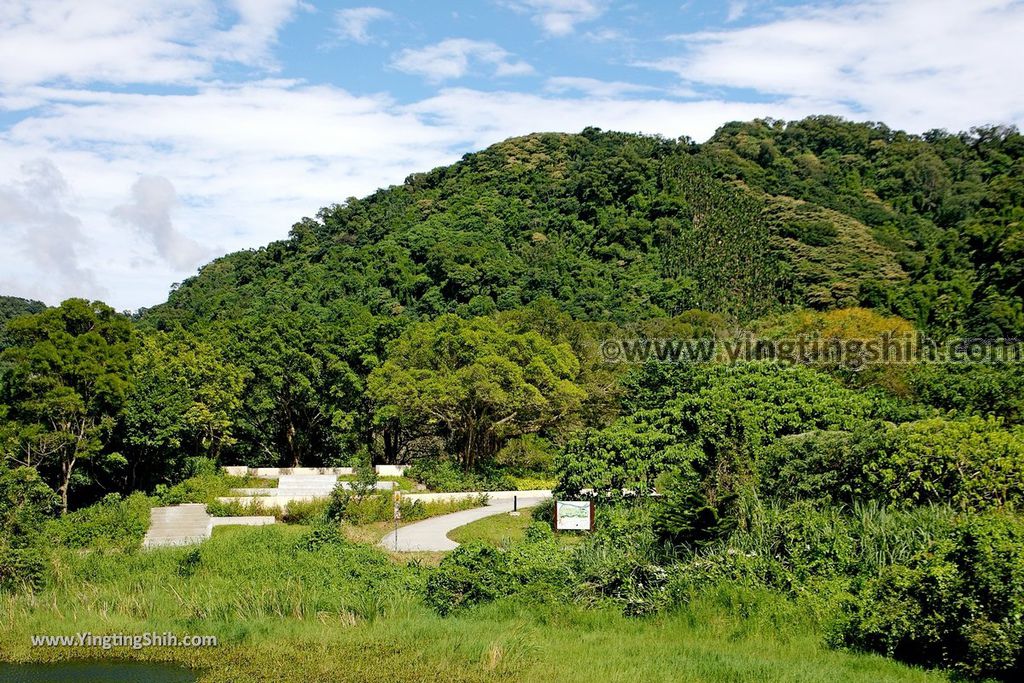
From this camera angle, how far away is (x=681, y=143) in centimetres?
8025

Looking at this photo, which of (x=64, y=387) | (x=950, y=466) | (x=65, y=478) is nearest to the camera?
(x=950, y=466)

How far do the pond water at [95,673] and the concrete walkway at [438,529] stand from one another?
6.97m

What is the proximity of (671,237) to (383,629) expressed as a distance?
5086 centimetres

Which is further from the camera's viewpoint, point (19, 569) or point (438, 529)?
point (438, 529)

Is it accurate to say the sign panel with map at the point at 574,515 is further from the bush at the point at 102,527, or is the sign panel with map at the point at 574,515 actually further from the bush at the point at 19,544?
the bush at the point at 19,544

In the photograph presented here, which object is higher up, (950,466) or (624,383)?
(624,383)

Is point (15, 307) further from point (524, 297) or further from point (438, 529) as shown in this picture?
point (438, 529)

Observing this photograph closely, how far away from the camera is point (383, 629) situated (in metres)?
10.8

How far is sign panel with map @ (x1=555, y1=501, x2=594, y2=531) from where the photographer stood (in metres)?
15.7

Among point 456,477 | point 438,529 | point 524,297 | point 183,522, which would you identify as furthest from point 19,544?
point 524,297

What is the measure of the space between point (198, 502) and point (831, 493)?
702 inches

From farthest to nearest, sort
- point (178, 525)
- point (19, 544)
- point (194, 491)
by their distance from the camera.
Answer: point (194, 491)
point (178, 525)
point (19, 544)

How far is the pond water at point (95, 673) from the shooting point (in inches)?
381

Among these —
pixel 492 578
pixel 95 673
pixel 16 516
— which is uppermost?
pixel 16 516
